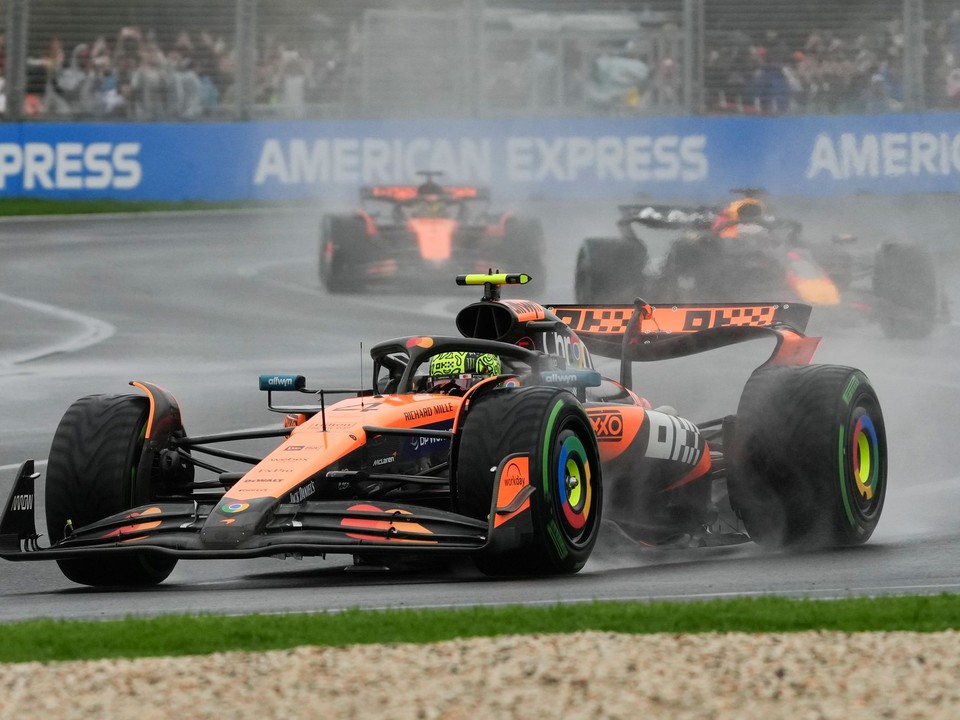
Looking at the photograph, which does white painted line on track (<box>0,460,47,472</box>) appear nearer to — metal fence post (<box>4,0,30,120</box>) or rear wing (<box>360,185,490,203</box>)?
rear wing (<box>360,185,490,203</box>)

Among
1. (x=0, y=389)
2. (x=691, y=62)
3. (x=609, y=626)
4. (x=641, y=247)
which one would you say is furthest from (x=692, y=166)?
(x=609, y=626)

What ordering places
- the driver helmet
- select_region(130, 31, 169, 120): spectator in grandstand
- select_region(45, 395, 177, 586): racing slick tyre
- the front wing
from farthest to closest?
1. select_region(130, 31, 169, 120): spectator in grandstand
2. the driver helmet
3. select_region(45, 395, 177, 586): racing slick tyre
4. the front wing

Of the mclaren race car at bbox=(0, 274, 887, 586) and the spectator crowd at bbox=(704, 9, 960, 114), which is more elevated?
the spectator crowd at bbox=(704, 9, 960, 114)

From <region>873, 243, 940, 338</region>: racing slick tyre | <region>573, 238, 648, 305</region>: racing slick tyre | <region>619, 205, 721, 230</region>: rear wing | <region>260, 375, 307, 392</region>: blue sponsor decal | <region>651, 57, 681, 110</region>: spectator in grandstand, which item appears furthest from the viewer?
<region>651, 57, 681, 110</region>: spectator in grandstand

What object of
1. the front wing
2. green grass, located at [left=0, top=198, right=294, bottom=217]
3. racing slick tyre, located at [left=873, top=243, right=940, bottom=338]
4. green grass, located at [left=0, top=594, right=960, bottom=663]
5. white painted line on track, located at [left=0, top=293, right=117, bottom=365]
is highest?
green grass, located at [left=0, top=198, right=294, bottom=217]

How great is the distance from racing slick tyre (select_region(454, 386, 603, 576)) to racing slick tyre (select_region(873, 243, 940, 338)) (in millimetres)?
11702

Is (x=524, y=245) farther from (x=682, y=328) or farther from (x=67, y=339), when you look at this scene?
(x=682, y=328)

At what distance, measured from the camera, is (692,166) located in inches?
1222

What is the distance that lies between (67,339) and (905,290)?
9.33 m

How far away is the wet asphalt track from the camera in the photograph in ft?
27.6

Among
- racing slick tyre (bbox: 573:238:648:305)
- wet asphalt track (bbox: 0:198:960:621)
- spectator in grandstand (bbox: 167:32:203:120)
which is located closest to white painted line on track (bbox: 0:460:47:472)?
wet asphalt track (bbox: 0:198:960:621)

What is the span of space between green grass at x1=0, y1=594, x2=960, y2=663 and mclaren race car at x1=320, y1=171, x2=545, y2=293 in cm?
1651

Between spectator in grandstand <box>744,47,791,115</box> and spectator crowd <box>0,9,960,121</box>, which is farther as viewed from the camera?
spectator in grandstand <box>744,47,791,115</box>

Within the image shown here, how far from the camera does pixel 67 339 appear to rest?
67.5 feet
